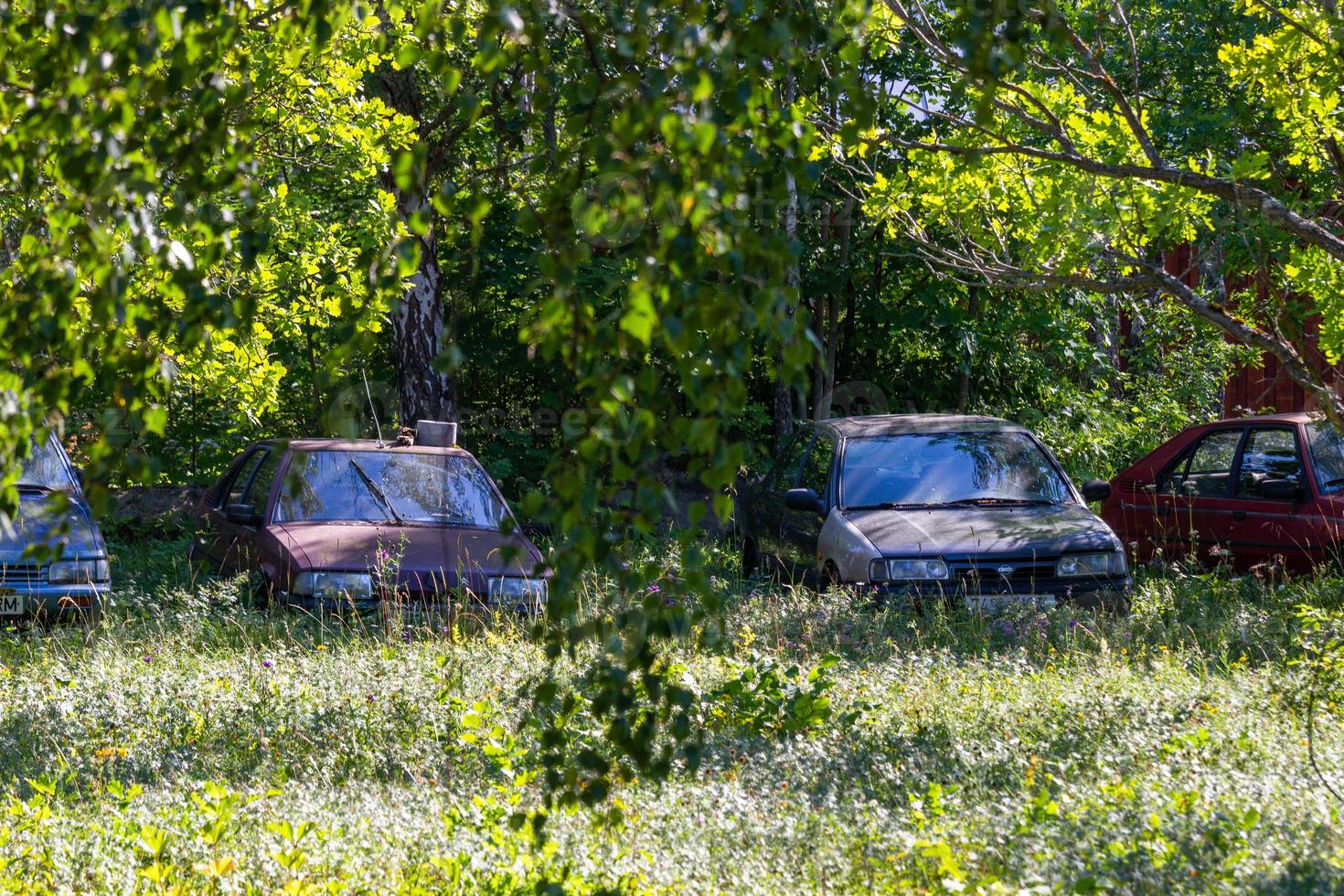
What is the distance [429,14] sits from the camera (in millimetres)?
2590

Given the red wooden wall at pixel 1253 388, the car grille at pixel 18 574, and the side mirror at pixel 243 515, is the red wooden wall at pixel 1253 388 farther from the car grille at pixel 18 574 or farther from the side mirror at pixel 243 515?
the car grille at pixel 18 574

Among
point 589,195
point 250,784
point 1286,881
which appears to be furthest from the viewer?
point 250,784

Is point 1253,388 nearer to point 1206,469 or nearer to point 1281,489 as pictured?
point 1206,469

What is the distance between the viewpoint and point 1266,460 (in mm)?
10086

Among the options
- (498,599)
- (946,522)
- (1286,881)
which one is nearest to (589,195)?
(1286,881)

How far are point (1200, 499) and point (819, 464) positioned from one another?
2897mm

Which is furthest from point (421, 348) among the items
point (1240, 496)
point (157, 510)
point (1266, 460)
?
point (1266, 460)

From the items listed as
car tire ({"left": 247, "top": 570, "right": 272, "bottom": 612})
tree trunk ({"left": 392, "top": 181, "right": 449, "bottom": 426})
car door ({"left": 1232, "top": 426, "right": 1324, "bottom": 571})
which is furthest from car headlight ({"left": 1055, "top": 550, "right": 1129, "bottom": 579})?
tree trunk ({"left": 392, "top": 181, "right": 449, "bottom": 426})

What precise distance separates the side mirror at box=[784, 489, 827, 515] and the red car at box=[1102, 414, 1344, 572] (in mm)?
2632

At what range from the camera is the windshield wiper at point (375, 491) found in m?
9.37

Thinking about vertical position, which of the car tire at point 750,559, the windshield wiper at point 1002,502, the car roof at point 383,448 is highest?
the car roof at point 383,448

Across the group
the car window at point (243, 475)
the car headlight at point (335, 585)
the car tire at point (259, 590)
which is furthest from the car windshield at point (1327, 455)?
the car window at point (243, 475)

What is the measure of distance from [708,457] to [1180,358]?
17248 mm

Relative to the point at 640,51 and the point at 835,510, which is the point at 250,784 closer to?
the point at 640,51
